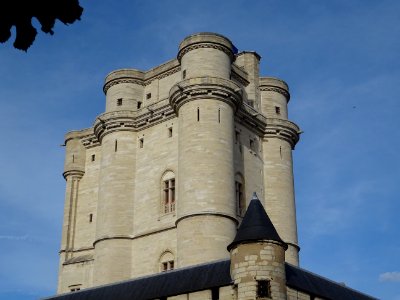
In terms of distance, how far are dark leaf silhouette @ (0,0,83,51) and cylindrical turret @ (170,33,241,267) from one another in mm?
23805

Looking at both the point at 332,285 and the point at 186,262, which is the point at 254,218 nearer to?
the point at 332,285

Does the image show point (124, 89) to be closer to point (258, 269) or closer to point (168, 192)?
point (168, 192)

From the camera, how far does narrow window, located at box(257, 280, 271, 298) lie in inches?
764

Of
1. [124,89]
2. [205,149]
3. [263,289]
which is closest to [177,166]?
[205,149]

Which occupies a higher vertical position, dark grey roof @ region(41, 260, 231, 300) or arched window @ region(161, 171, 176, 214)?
arched window @ region(161, 171, 176, 214)

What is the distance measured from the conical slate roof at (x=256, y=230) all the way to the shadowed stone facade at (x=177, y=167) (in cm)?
683

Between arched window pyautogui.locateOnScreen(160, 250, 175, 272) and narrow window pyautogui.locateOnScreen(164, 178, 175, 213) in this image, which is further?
narrow window pyautogui.locateOnScreen(164, 178, 175, 213)

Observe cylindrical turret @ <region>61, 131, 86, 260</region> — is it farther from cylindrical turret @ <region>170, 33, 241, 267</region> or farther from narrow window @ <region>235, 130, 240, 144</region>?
narrow window @ <region>235, 130, 240, 144</region>

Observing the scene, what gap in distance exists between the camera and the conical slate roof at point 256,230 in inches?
790

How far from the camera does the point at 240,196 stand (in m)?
31.8

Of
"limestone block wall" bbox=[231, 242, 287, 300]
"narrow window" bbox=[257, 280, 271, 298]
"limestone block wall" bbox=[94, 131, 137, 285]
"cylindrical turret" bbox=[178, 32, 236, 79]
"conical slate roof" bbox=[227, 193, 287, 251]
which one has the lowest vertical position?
"narrow window" bbox=[257, 280, 271, 298]

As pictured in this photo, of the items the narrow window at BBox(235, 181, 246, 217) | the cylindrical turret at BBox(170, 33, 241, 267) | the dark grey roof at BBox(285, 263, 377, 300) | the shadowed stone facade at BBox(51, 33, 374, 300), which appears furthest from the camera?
the narrow window at BBox(235, 181, 246, 217)

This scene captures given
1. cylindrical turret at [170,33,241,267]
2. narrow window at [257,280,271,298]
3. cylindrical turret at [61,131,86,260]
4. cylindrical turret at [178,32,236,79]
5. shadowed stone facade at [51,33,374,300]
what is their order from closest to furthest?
narrow window at [257,280,271,298] → cylindrical turret at [170,33,241,267] → shadowed stone facade at [51,33,374,300] → cylindrical turret at [178,32,236,79] → cylindrical turret at [61,131,86,260]

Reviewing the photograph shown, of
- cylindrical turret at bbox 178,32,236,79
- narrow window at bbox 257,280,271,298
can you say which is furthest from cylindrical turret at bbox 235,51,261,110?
narrow window at bbox 257,280,271,298
